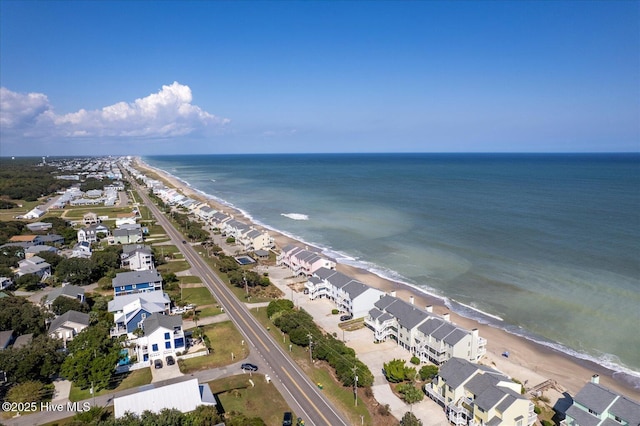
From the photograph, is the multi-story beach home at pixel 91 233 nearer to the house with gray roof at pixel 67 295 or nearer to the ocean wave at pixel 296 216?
the house with gray roof at pixel 67 295

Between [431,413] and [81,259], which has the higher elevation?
[81,259]

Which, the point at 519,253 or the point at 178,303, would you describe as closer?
the point at 178,303

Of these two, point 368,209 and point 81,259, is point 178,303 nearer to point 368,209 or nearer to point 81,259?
point 81,259

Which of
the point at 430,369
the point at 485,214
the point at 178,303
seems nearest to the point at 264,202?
the point at 485,214

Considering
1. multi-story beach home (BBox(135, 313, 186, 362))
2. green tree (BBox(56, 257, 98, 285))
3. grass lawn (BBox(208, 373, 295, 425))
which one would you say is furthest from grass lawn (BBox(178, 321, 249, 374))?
green tree (BBox(56, 257, 98, 285))

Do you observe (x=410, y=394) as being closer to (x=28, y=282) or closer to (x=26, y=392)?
(x=26, y=392)

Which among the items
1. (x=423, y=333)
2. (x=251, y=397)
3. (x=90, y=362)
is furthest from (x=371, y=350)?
(x=90, y=362)
